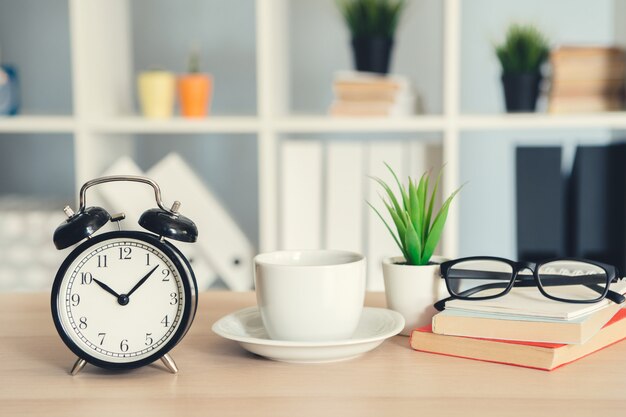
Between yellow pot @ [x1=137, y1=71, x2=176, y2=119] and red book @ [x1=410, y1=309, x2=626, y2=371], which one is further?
yellow pot @ [x1=137, y1=71, x2=176, y2=119]

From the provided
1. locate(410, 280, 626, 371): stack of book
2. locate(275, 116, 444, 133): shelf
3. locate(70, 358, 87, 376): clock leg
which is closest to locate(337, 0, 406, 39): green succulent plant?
locate(275, 116, 444, 133): shelf

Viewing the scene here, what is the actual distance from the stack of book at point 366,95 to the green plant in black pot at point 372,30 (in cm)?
4

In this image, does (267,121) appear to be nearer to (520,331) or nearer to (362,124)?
(362,124)

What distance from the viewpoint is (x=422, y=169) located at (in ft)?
6.43

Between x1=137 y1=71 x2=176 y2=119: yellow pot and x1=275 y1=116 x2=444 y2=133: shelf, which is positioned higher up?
x1=137 y1=71 x2=176 y2=119: yellow pot

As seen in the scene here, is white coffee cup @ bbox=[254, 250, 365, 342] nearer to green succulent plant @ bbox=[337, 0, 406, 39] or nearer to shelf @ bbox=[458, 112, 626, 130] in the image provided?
shelf @ bbox=[458, 112, 626, 130]

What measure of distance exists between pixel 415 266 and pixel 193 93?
4.16 feet

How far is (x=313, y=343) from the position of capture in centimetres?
72

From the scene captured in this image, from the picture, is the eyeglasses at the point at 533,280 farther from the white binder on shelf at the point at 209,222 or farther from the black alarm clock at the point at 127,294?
the white binder on shelf at the point at 209,222

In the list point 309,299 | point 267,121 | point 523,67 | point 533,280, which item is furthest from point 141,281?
point 523,67

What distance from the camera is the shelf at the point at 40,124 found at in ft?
6.31

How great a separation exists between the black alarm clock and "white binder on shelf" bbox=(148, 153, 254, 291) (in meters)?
1.21

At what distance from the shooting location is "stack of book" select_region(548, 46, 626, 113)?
1.94 metres

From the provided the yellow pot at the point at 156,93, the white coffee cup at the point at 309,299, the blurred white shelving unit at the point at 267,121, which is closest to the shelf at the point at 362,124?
the blurred white shelving unit at the point at 267,121
